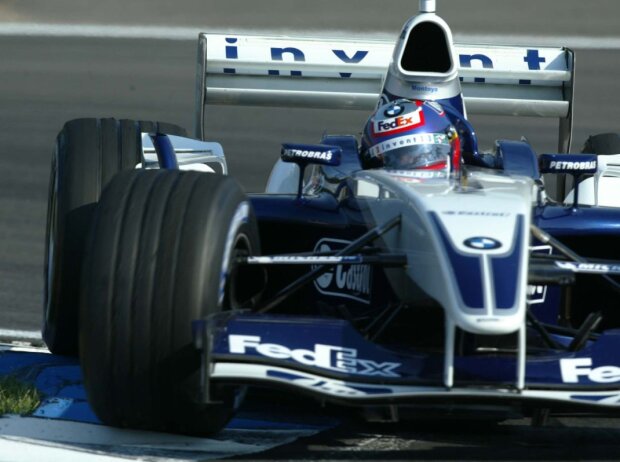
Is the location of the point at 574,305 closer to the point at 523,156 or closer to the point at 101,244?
the point at 523,156

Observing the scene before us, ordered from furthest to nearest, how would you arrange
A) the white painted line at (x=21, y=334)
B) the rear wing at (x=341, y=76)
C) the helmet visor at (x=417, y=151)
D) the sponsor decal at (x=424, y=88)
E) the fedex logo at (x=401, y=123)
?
the rear wing at (x=341, y=76) → the white painted line at (x=21, y=334) → the sponsor decal at (x=424, y=88) → the fedex logo at (x=401, y=123) → the helmet visor at (x=417, y=151)

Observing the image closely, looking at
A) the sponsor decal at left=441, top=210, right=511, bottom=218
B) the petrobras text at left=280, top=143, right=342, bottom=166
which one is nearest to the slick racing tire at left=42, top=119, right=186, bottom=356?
the petrobras text at left=280, top=143, right=342, bottom=166

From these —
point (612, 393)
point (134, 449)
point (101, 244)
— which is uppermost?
point (101, 244)

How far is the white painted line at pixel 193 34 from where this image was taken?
18.6 m

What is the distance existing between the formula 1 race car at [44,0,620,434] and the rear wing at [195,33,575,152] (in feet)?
3.65

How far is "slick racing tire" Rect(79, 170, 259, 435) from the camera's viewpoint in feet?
14.6

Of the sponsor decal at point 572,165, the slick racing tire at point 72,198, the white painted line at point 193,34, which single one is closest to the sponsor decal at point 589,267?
the sponsor decal at point 572,165

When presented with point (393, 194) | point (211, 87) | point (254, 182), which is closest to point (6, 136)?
point (254, 182)

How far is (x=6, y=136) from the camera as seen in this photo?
44.4 ft

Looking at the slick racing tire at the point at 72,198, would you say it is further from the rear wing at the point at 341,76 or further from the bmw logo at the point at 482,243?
the bmw logo at the point at 482,243

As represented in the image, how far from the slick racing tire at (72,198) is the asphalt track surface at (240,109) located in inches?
52.4

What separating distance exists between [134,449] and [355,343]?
851mm

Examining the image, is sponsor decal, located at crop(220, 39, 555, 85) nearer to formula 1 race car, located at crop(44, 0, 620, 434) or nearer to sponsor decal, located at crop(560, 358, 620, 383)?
formula 1 race car, located at crop(44, 0, 620, 434)

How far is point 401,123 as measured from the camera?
6020 millimetres
